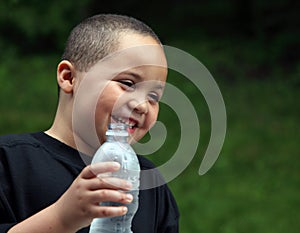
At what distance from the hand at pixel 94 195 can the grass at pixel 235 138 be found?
3.43 meters

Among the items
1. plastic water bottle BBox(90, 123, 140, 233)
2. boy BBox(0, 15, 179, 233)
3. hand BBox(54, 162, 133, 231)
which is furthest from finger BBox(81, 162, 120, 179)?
boy BBox(0, 15, 179, 233)

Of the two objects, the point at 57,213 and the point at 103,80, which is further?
the point at 103,80

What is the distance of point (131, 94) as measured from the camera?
62.8 inches

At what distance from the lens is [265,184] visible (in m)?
5.73

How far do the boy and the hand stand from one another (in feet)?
0.61

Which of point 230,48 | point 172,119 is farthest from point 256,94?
point 230,48

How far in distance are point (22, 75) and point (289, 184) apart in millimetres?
4673

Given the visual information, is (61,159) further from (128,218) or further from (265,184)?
(265,184)

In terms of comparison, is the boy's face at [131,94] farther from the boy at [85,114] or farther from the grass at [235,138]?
the grass at [235,138]

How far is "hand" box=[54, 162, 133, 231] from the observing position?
47.6 inches

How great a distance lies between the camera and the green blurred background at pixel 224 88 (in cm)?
528

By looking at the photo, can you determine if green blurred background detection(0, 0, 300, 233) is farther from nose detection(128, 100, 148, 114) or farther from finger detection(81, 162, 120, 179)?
finger detection(81, 162, 120, 179)

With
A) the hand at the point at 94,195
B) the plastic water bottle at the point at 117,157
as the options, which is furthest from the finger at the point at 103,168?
the plastic water bottle at the point at 117,157

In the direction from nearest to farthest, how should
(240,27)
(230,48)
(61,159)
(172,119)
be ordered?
1. (61,159)
2. (172,119)
3. (230,48)
4. (240,27)
